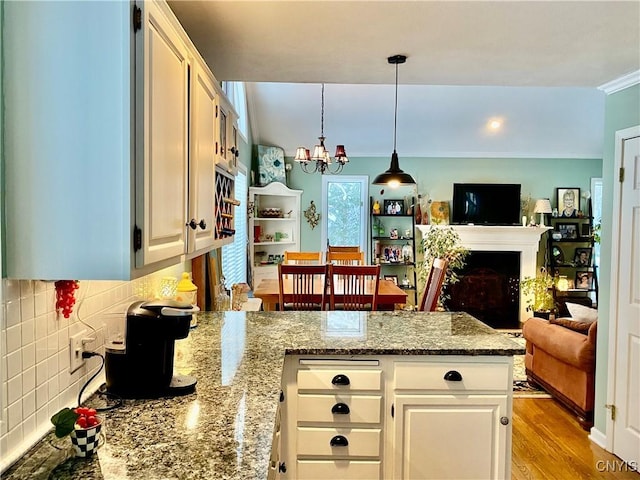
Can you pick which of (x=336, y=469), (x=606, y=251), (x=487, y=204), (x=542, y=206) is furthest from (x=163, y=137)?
(x=542, y=206)

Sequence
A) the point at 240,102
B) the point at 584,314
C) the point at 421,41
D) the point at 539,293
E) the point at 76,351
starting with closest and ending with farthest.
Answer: the point at 76,351, the point at 421,41, the point at 584,314, the point at 240,102, the point at 539,293

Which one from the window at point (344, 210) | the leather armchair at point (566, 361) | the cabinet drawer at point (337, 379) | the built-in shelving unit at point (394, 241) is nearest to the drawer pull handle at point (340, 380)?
the cabinet drawer at point (337, 379)

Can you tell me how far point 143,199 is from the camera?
1154 mm

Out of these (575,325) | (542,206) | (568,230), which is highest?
(542,206)

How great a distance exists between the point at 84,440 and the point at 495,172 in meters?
6.84

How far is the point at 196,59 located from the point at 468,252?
578 cm

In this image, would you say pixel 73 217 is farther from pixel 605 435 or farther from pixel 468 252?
pixel 468 252

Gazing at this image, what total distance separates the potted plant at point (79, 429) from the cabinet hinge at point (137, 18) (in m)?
0.90

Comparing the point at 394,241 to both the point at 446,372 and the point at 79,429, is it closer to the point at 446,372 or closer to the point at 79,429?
the point at 446,372

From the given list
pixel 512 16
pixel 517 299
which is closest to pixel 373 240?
pixel 517 299

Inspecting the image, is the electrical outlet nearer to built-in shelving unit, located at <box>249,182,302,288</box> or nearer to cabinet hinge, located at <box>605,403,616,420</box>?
cabinet hinge, located at <box>605,403,616,420</box>

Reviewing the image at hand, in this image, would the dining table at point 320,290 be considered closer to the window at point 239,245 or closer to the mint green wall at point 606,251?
the window at point 239,245

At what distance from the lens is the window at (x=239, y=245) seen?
4953 mm

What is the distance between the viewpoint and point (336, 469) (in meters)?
2.04
